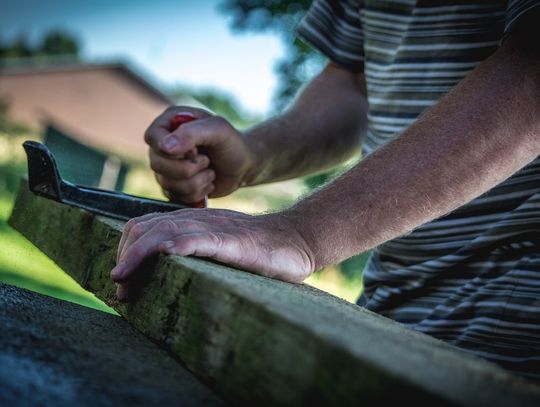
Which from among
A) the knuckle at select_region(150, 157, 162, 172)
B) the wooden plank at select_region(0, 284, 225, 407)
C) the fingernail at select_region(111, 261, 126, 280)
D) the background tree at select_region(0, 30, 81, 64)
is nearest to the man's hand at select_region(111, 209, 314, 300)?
the fingernail at select_region(111, 261, 126, 280)

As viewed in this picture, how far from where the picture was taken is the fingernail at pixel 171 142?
6.21 feet

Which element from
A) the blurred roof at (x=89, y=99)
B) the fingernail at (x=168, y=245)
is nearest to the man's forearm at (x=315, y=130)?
the fingernail at (x=168, y=245)

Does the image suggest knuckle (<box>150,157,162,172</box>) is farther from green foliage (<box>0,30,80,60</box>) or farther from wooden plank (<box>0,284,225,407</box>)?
green foliage (<box>0,30,80,60</box>)

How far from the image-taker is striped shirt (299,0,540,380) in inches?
62.5

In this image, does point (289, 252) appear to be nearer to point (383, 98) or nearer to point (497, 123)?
Answer: point (497, 123)

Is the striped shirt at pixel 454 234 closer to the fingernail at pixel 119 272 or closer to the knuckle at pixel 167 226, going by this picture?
the knuckle at pixel 167 226

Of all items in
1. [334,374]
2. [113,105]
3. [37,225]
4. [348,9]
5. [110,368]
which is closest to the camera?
[334,374]

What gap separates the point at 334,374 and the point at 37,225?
1509mm

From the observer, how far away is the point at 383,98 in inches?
82.9

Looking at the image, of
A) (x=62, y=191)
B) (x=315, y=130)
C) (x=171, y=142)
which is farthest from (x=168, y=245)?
(x=315, y=130)

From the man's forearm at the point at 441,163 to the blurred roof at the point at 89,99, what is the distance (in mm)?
27847

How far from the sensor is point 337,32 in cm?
256

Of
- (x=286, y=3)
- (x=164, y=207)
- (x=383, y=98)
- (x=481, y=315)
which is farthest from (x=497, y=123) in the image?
(x=286, y=3)

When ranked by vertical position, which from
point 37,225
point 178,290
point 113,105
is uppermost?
point 178,290
